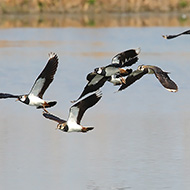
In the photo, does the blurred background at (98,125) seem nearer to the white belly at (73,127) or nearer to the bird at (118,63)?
the white belly at (73,127)

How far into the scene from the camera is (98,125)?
10.8 meters

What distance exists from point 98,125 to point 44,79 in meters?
2.31

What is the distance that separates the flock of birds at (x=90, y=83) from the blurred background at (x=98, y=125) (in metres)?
0.53

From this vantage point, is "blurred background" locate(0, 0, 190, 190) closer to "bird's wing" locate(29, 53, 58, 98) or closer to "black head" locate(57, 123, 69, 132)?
"black head" locate(57, 123, 69, 132)

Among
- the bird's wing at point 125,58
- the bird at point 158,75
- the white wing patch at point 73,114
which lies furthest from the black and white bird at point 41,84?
the bird at point 158,75

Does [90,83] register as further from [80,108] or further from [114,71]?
[80,108]

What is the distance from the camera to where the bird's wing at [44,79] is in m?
8.62

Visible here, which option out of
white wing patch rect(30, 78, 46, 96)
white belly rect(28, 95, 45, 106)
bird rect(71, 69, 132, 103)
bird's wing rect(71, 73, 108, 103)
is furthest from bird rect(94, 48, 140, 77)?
white belly rect(28, 95, 45, 106)

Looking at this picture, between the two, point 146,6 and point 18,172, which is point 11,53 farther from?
point 146,6

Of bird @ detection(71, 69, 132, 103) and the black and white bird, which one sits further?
bird @ detection(71, 69, 132, 103)

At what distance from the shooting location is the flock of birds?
26.9ft

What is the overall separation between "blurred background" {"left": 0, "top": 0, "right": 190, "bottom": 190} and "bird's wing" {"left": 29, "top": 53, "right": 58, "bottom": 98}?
76 cm

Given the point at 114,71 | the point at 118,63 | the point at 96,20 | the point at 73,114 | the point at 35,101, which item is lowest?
the point at 73,114

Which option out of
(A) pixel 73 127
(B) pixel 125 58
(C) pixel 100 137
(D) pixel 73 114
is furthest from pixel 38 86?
(C) pixel 100 137
